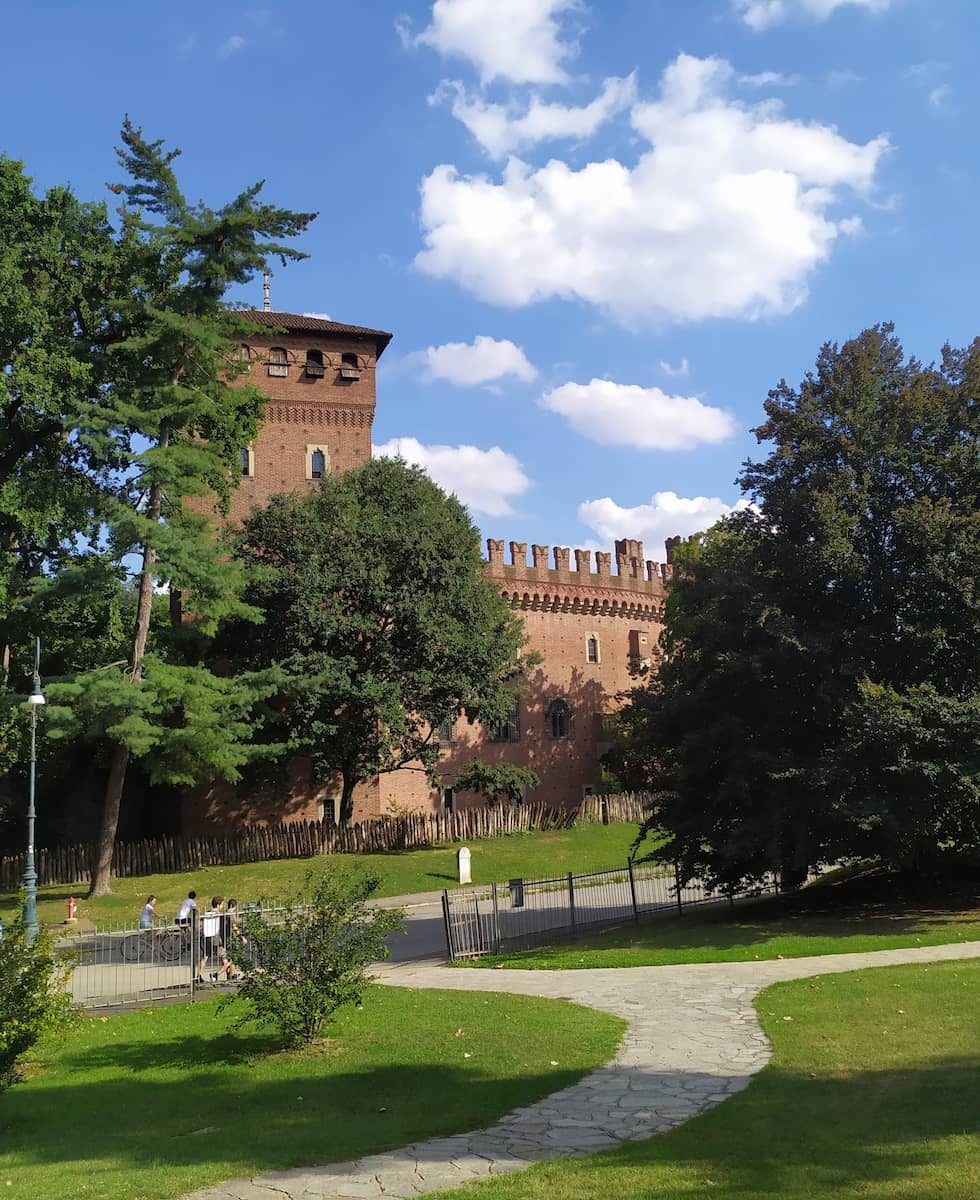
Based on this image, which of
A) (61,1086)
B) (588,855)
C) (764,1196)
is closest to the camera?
(764,1196)

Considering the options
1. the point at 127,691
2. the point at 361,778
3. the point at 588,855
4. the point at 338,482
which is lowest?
the point at 588,855

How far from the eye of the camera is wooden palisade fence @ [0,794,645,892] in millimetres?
32688

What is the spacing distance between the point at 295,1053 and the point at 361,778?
80.2ft

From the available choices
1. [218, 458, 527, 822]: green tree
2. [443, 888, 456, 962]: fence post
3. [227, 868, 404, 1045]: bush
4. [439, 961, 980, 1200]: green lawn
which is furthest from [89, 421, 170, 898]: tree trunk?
[439, 961, 980, 1200]: green lawn

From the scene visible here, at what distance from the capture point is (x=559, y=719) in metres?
51.3

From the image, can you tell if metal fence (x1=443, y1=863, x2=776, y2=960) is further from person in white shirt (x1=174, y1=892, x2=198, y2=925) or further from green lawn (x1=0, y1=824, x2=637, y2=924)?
person in white shirt (x1=174, y1=892, x2=198, y2=925)

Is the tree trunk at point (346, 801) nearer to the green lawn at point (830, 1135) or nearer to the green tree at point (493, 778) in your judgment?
the green tree at point (493, 778)

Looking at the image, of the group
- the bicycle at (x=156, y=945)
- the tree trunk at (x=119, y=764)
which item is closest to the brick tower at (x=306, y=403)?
the tree trunk at (x=119, y=764)

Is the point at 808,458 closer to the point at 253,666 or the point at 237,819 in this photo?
the point at 253,666

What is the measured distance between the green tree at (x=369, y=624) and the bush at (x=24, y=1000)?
70.3 ft

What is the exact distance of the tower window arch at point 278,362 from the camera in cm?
4178

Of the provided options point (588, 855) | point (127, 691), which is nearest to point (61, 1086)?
point (127, 691)

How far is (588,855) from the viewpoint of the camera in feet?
121

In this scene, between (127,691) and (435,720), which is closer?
(127,691)
